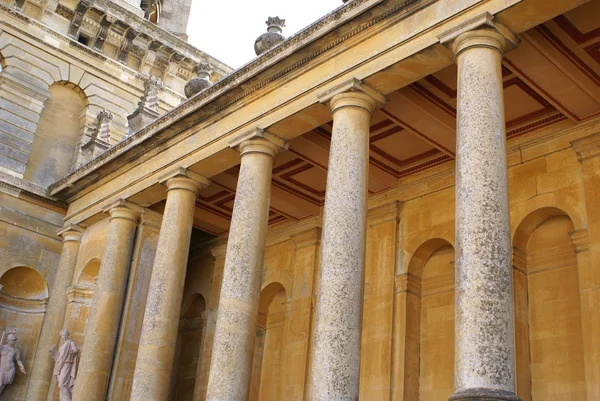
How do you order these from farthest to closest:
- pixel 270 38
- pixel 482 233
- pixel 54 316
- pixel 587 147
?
pixel 54 316 < pixel 270 38 < pixel 587 147 < pixel 482 233

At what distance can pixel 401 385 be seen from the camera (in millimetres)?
16938

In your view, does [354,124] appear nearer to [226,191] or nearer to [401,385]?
[401,385]

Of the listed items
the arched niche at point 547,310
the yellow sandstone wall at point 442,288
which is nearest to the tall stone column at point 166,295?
the yellow sandstone wall at point 442,288

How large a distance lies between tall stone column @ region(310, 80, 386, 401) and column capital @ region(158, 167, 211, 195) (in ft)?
16.1

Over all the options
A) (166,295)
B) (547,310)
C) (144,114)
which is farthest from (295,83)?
(144,114)

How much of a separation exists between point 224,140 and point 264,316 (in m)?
7.39

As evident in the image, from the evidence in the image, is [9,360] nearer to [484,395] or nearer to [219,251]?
[219,251]

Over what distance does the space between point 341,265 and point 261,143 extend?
14.7ft

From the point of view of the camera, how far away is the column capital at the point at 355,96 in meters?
14.1

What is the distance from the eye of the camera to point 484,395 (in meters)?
9.38

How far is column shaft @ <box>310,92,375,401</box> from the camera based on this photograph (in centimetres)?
1191

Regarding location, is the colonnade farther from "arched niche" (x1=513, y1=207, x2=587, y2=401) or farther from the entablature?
"arched niche" (x1=513, y1=207, x2=587, y2=401)

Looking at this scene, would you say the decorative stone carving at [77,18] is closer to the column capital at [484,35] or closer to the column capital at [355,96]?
the column capital at [355,96]

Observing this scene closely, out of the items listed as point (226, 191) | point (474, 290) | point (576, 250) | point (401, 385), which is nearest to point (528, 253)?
point (576, 250)
